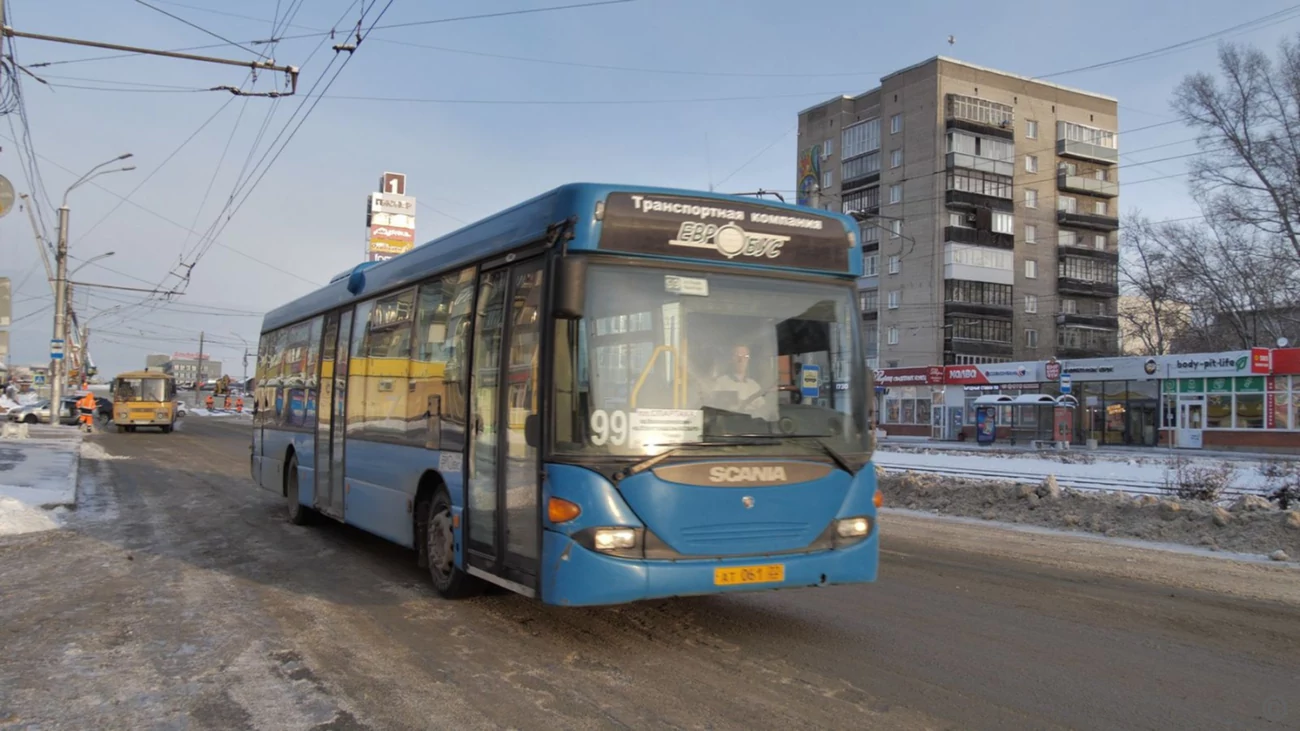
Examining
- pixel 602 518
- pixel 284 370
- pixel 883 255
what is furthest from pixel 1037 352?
pixel 602 518

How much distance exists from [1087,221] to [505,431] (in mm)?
74494

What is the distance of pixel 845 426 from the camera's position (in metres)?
6.34

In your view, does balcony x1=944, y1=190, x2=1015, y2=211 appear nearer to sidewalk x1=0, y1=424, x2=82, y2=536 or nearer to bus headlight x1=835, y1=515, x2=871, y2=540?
sidewalk x1=0, y1=424, x2=82, y2=536

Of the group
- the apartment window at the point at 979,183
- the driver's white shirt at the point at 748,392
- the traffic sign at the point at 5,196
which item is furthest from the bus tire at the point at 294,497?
the apartment window at the point at 979,183

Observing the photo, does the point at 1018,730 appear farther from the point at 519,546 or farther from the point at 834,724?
the point at 519,546

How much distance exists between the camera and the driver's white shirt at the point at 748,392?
234 inches

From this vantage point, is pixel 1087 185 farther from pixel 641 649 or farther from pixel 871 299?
pixel 641 649

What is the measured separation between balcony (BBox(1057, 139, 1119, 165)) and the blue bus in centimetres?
7078

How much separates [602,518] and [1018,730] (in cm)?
244

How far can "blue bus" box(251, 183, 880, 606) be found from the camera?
5.59 m

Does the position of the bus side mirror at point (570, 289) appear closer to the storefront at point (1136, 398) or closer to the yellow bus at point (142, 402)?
the storefront at point (1136, 398)

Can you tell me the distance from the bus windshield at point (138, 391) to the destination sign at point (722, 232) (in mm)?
42665

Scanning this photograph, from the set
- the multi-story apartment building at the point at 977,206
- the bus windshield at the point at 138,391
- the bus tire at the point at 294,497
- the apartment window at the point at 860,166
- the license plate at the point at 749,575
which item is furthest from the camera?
the apartment window at the point at 860,166

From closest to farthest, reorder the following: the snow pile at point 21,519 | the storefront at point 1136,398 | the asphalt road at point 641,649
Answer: the asphalt road at point 641,649 → the snow pile at point 21,519 → the storefront at point 1136,398
